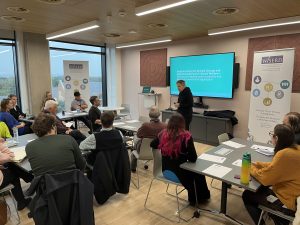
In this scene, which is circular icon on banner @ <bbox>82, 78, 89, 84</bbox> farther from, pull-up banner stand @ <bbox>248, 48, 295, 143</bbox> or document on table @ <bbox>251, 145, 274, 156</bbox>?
document on table @ <bbox>251, 145, 274, 156</bbox>

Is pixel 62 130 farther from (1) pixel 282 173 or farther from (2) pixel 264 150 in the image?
(1) pixel 282 173

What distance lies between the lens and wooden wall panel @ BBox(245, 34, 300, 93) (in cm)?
465

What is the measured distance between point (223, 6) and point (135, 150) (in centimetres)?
263

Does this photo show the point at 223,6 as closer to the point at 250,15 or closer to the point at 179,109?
the point at 250,15

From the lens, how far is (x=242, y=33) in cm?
534

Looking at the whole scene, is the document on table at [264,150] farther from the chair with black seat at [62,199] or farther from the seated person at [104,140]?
the chair with black seat at [62,199]

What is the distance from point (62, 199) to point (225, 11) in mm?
3722

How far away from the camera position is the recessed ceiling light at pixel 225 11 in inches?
148

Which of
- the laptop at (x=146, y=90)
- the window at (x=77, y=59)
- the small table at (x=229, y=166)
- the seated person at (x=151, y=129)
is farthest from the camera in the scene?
the laptop at (x=146, y=90)

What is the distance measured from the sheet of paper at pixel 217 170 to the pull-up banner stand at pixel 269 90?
290 cm

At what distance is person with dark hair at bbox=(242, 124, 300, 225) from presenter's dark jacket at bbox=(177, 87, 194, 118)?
2.84 meters

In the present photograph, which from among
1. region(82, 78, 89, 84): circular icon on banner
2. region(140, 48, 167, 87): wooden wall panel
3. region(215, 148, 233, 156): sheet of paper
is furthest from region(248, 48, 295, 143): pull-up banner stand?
region(82, 78, 89, 84): circular icon on banner

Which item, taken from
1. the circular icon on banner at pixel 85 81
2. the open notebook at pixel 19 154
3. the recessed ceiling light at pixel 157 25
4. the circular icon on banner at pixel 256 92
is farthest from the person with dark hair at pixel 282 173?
the circular icon on banner at pixel 85 81

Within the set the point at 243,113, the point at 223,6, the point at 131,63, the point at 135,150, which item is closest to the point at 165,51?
the point at 131,63
